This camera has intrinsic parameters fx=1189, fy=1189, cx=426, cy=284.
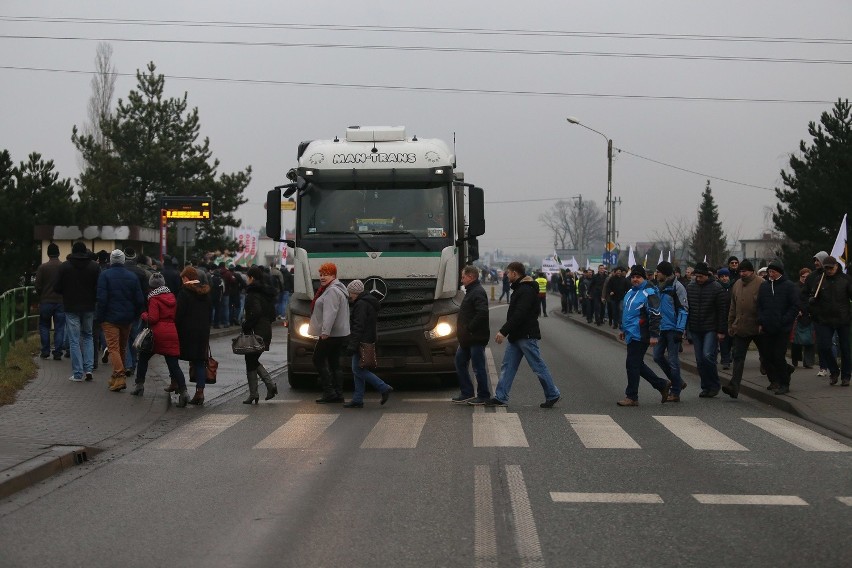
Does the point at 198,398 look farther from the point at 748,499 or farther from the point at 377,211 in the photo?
the point at 748,499

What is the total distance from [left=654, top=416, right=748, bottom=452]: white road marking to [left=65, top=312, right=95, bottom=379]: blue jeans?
24.7ft

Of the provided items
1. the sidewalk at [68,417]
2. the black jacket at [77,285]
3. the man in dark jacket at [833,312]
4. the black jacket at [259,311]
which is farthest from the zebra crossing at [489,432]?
the black jacket at [77,285]

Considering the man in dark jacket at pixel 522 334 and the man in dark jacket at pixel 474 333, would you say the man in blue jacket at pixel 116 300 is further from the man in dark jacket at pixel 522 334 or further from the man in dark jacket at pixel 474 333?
the man in dark jacket at pixel 522 334

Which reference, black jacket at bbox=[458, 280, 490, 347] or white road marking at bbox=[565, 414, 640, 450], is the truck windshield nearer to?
black jacket at bbox=[458, 280, 490, 347]

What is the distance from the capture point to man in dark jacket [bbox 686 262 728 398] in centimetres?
1575

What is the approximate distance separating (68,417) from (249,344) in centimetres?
270

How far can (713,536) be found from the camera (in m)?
6.96

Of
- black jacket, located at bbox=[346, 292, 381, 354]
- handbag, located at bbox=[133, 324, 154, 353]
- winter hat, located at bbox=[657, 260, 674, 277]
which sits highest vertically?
winter hat, located at bbox=[657, 260, 674, 277]

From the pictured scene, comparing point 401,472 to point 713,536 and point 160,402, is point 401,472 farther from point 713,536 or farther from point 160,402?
point 160,402

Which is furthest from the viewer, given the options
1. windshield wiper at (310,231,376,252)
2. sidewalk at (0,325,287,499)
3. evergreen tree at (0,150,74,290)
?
evergreen tree at (0,150,74,290)

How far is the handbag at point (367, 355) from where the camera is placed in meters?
14.2

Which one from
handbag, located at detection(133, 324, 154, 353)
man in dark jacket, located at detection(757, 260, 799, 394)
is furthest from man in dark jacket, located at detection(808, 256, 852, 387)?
handbag, located at detection(133, 324, 154, 353)

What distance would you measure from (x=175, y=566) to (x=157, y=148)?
152 feet

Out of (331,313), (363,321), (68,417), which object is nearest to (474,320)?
(363,321)
